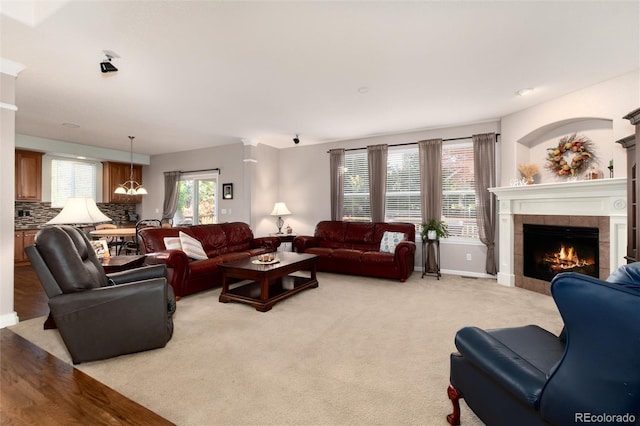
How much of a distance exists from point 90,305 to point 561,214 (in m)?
5.37

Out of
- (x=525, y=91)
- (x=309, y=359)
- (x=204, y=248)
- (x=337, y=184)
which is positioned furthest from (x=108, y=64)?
(x=525, y=91)

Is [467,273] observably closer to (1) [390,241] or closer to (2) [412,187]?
(1) [390,241]

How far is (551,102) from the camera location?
4.08 m

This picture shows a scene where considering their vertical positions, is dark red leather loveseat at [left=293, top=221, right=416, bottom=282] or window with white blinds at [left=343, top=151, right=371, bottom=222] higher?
window with white blinds at [left=343, top=151, right=371, bottom=222]

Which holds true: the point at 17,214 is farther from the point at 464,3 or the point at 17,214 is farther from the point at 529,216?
the point at 529,216

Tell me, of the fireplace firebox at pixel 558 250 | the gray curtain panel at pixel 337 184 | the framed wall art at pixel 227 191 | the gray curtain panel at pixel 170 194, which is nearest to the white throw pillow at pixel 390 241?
the gray curtain panel at pixel 337 184

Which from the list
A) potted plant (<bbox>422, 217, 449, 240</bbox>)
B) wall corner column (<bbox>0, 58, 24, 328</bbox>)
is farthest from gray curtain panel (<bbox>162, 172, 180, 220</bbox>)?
potted plant (<bbox>422, 217, 449, 240</bbox>)

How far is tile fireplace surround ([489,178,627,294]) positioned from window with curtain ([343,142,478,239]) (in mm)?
620

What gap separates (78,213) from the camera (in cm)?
299

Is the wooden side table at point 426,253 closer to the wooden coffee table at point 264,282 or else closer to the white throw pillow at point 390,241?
the white throw pillow at point 390,241

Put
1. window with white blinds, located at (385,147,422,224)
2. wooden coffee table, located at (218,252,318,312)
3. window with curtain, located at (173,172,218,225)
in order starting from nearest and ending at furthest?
1. wooden coffee table, located at (218,252,318,312)
2. window with white blinds, located at (385,147,422,224)
3. window with curtain, located at (173,172,218,225)

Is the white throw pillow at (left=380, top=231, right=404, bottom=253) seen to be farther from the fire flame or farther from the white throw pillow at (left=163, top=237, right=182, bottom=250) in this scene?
the white throw pillow at (left=163, top=237, right=182, bottom=250)

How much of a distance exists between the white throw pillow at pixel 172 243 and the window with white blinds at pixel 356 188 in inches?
133

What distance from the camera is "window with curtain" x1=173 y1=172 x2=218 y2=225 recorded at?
7.16 metres
